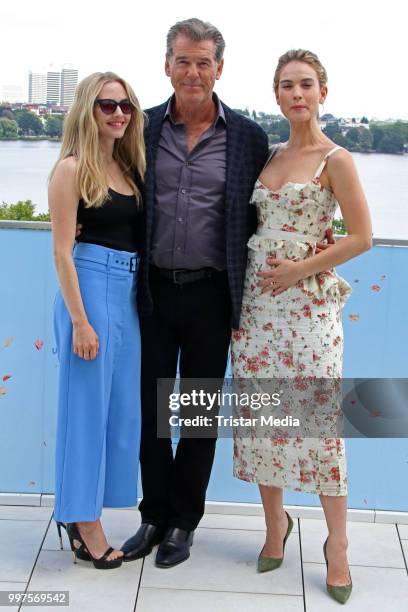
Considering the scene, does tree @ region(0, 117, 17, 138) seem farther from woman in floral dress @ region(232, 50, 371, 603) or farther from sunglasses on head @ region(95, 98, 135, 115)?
woman in floral dress @ region(232, 50, 371, 603)

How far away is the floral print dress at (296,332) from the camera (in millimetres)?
2402

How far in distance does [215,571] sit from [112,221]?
42.7 inches

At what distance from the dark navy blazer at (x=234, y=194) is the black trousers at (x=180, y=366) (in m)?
0.06

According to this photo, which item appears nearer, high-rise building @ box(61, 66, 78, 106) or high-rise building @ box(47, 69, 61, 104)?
high-rise building @ box(61, 66, 78, 106)

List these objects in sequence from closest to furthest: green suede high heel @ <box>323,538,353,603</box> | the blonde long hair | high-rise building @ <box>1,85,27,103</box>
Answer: the blonde long hair → green suede high heel @ <box>323,538,353,603</box> → high-rise building @ <box>1,85,27,103</box>

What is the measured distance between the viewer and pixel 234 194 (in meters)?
2.44

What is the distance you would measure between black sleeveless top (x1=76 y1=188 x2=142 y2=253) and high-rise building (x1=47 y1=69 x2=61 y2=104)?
2.07 ft

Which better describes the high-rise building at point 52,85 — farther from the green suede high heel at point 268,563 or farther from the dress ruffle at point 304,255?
the green suede high heel at point 268,563

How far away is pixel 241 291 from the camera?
8.14 feet

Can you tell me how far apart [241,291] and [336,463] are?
1.84 ft

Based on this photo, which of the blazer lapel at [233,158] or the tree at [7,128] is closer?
the blazer lapel at [233,158]

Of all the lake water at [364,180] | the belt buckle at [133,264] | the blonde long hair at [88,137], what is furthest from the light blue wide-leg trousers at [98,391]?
the lake water at [364,180]

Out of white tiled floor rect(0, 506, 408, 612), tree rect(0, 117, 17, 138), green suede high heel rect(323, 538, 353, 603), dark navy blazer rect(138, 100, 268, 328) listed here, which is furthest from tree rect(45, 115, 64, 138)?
green suede high heel rect(323, 538, 353, 603)

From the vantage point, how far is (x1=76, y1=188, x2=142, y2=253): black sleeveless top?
238 centimetres
